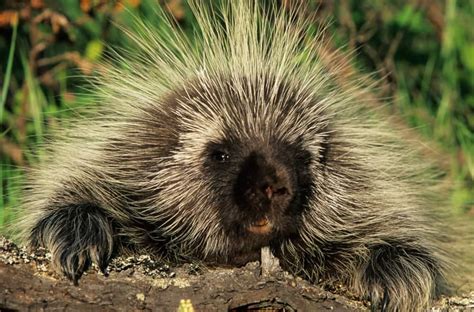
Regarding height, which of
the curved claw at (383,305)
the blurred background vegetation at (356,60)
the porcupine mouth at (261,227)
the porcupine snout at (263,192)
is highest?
the blurred background vegetation at (356,60)

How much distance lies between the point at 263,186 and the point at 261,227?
0.13 meters

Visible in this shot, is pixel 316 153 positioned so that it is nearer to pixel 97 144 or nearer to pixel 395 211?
pixel 395 211

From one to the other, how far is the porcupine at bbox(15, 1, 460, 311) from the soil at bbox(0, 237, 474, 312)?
71mm

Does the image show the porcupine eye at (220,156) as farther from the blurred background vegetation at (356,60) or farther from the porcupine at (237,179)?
the blurred background vegetation at (356,60)

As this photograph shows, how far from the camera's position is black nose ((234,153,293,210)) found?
2730 millimetres

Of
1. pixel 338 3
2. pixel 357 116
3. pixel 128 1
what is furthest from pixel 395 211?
pixel 338 3

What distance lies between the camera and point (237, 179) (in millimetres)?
2799

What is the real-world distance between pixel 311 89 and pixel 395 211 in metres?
0.48

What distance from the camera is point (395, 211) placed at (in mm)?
3273

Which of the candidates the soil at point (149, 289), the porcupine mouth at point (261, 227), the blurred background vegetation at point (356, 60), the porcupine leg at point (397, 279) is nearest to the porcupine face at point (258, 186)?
the porcupine mouth at point (261, 227)

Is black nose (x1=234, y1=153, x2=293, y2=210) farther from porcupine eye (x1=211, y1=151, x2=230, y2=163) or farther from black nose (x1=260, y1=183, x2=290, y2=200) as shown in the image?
porcupine eye (x1=211, y1=151, x2=230, y2=163)

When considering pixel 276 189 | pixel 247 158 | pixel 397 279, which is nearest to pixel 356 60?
pixel 397 279

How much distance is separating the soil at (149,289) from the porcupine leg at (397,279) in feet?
1.04

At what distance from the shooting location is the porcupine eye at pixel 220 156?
2.92 m
